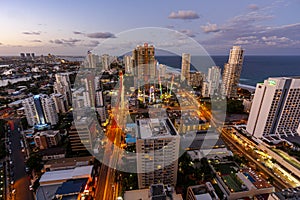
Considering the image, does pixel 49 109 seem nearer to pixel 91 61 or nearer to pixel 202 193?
pixel 202 193

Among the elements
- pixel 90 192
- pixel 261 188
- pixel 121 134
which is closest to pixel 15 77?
pixel 121 134

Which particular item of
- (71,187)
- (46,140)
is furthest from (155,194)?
(46,140)

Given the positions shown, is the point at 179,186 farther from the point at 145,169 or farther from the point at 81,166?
the point at 81,166

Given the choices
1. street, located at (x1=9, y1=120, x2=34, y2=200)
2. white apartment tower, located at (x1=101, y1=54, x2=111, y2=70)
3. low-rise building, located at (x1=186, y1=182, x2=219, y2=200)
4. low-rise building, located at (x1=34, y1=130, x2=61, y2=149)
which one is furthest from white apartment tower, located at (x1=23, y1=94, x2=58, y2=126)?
white apartment tower, located at (x1=101, y1=54, x2=111, y2=70)

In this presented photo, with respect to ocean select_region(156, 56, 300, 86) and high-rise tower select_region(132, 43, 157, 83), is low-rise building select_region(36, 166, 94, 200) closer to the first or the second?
high-rise tower select_region(132, 43, 157, 83)

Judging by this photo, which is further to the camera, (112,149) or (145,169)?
(112,149)

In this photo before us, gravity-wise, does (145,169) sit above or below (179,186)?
above
